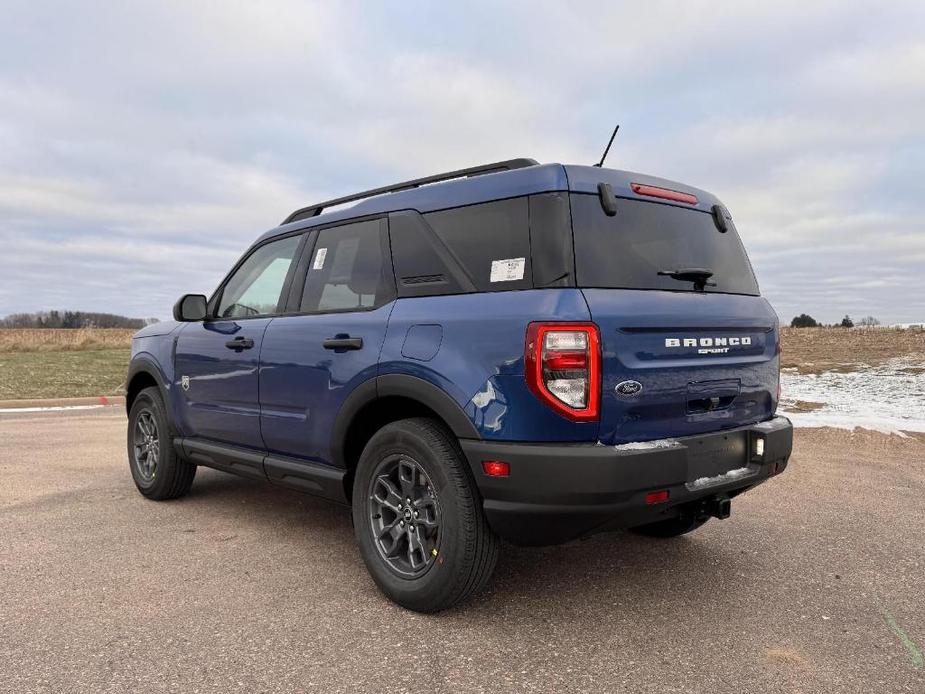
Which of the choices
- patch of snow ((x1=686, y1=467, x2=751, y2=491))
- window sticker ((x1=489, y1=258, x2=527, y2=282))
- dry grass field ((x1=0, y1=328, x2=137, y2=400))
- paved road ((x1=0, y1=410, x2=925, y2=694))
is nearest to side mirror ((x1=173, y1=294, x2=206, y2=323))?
paved road ((x1=0, y1=410, x2=925, y2=694))

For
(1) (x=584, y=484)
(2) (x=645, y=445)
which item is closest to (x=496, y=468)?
(1) (x=584, y=484)

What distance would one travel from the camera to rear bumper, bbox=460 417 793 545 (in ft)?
9.21

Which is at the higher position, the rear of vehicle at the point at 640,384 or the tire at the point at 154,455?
the rear of vehicle at the point at 640,384

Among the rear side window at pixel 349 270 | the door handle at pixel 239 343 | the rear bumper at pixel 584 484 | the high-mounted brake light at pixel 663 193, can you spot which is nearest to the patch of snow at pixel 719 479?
the rear bumper at pixel 584 484

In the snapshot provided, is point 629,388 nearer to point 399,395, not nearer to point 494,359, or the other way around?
point 494,359

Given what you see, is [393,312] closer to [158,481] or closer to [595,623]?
[595,623]

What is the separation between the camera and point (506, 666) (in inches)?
110

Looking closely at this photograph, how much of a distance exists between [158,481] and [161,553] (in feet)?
4.31

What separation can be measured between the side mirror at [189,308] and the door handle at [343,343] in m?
1.54

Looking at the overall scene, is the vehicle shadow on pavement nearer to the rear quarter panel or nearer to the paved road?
the paved road

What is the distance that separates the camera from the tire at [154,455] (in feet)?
17.3

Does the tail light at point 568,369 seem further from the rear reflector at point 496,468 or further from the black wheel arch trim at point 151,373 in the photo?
the black wheel arch trim at point 151,373

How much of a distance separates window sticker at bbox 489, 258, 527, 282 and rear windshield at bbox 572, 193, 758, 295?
9.7 inches

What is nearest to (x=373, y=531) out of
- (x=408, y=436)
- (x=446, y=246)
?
(x=408, y=436)
